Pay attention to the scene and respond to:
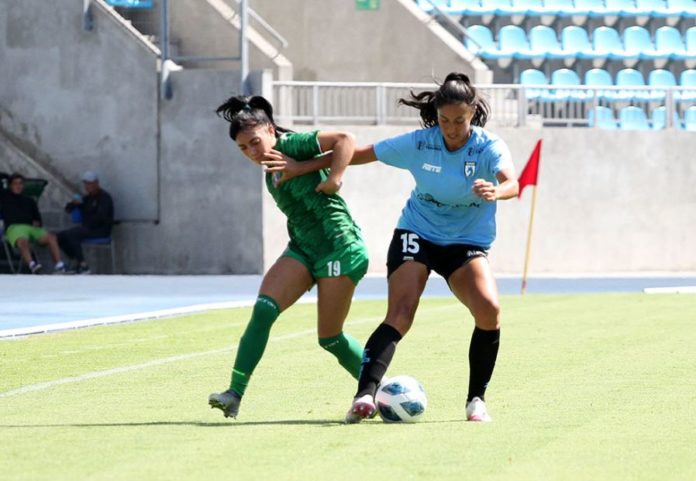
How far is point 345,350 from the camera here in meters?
9.82

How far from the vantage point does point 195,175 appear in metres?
29.5

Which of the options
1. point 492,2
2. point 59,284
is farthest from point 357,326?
point 492,2

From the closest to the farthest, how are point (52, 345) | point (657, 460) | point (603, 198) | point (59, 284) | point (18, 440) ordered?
1. point (657, 460)
2. point (18, 440)
3. point (52, 345)
4. point (59, 284)
5. point (603, 198)

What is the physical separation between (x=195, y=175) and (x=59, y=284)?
4623 millimetres

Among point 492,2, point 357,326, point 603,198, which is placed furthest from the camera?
point 492,2

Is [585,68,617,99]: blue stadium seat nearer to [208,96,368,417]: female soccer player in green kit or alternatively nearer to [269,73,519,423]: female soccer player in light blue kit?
[208,96,368,417]: female soccer player in green kit

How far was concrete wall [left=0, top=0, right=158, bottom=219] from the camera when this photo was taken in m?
29.7

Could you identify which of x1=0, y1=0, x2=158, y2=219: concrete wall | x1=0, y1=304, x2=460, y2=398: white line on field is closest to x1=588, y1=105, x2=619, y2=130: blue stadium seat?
x1=0, y1=0, x2=158, y2=219: concrete wall

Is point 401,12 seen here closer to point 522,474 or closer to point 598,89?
point 598,89

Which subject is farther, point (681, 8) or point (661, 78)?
point (681, 8)

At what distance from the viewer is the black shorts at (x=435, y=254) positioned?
9.26 m

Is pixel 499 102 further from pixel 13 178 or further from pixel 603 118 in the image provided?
pixel 13 178

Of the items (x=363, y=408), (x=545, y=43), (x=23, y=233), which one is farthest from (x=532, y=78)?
(x=363, y=408)

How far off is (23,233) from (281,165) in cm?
1997
